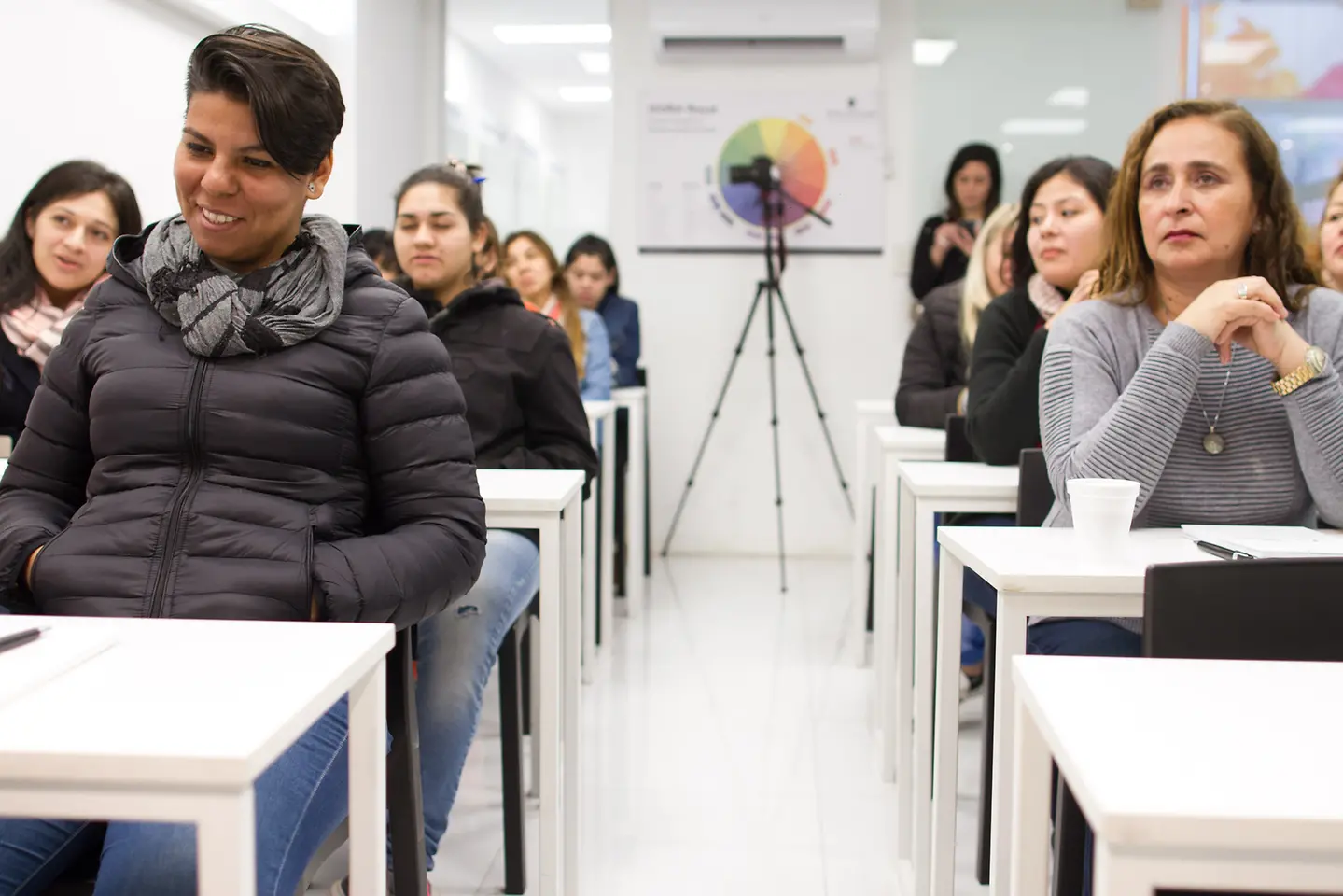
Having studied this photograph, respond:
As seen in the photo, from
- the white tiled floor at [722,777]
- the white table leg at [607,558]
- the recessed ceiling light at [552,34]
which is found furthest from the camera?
the recessed ceiling light at [552,34]

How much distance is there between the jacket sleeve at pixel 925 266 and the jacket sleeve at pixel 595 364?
149 centimetres

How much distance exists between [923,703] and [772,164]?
3.57 meters

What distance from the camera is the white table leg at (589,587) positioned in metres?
2.83

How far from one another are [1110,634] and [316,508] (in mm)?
1054

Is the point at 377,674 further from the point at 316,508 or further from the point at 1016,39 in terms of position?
the point at 1016,39

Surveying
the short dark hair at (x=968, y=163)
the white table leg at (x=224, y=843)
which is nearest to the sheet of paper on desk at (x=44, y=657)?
the white table leg at (x=224, y=843)

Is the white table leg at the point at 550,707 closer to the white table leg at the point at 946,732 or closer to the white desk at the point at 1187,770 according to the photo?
the white table leg at the point at 946,732

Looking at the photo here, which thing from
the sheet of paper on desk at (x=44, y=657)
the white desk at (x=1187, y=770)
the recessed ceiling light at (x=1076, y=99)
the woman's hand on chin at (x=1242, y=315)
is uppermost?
the recessed ceiling light at (x=1076, y=99)

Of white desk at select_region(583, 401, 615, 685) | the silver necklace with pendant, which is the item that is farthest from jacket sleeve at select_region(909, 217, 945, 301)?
the silver necklace with pendant

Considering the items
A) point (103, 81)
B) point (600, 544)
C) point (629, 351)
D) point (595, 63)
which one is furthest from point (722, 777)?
point (595, 63)

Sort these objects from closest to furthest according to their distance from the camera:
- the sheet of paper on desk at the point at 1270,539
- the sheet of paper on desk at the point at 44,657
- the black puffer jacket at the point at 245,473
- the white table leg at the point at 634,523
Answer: the sheet of paper on desk at the point at 44,657 → the black puffer jacket at the point at 245,473 → the sheet of paper on desk at the point at 1270,539 → the white table leg at the point at 634,523

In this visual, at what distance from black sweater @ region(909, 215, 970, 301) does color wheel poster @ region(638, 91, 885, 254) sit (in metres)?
0.20

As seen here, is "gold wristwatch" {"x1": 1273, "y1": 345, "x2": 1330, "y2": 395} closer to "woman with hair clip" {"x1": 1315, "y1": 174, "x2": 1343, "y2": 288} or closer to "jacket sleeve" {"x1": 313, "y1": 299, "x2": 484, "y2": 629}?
"jacket sleeve" {"x1": 313, "y1": 299, "x2": 484, "y2": 629}

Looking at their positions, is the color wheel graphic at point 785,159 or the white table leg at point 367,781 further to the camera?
the color wheel graphic at point 785,159
